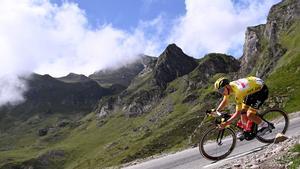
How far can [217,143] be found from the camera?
16.5 m

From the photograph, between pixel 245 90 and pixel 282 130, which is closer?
pixel 245 90

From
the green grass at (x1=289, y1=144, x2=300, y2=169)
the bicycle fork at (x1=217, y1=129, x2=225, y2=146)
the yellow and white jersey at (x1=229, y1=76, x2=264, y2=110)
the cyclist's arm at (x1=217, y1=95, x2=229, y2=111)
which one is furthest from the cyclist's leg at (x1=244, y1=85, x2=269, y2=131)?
the green grass at (x1=289, y1=144, x2=300, y2=169)

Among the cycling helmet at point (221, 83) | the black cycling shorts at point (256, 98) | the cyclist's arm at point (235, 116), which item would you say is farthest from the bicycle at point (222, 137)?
the cycling helmet at point (221, 83)

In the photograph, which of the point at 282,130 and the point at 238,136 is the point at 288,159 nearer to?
the point at 238,136

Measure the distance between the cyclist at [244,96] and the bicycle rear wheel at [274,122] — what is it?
1.78ft

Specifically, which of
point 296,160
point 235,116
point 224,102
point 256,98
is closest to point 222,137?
point 235,116

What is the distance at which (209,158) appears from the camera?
16.6 metres

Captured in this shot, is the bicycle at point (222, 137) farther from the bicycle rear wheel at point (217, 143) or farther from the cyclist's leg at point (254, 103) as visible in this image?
the cyclist's leg at point (254, 103)

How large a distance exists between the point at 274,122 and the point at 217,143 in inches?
85.5

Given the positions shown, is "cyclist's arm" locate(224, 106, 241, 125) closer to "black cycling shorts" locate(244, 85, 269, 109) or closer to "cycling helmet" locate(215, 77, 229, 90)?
"black cycling shorts" locate(244, 85, 269, 109)

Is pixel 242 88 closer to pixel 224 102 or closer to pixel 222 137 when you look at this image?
pixel 224 102

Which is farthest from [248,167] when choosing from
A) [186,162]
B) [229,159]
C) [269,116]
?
[186,162]

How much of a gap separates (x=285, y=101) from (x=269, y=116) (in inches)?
1591

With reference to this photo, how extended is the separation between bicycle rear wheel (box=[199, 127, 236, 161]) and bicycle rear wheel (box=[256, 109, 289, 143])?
1.01m
